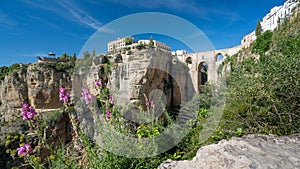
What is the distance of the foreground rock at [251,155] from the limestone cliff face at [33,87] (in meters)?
19.1

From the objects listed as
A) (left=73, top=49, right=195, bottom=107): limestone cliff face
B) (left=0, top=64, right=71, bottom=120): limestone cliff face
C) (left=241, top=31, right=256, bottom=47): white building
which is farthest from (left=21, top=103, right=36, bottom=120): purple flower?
(left=241, top=31, right=256, bottom=47): white building

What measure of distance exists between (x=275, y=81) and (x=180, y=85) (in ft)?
42.9

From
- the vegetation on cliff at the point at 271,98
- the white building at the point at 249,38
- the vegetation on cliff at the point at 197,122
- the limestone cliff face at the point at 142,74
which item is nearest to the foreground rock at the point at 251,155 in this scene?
the vegetation on cliff at the point at 197,122

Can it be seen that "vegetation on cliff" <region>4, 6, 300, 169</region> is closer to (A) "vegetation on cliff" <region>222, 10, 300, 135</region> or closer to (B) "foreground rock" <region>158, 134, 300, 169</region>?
(A) "vegetation on cliff" <region>222, 10, 300, 135</region>

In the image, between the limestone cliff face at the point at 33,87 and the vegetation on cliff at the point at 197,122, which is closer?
the vegetation on cliff at the point at 197,122

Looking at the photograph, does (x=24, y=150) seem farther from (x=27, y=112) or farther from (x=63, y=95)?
(x=63, y=95)

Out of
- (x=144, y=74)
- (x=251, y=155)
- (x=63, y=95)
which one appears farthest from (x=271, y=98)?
(x=144, y=74)

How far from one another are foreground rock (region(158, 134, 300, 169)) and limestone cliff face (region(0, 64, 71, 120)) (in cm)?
1905

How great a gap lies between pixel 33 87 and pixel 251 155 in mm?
22390

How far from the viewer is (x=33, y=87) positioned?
59.3ft

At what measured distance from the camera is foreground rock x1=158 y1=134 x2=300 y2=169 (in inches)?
33.3

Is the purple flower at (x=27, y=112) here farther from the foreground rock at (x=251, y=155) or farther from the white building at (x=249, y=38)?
the white building at (x=249, y=38)

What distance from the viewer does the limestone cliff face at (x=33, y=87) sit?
701 inches

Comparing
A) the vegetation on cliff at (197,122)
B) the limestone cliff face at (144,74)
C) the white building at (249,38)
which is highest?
the white building at (249,38)
